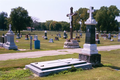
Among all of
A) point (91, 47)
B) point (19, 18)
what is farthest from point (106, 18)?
point (91, 47)

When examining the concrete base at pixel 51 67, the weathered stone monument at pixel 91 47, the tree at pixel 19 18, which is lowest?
the concrete base at pixel 51 67

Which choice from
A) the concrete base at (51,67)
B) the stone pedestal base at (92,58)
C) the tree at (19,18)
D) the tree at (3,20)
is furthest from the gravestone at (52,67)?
the tree at (3,20)

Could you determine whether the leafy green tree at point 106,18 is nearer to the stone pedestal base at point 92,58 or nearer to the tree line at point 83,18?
the tree line at point 83,18

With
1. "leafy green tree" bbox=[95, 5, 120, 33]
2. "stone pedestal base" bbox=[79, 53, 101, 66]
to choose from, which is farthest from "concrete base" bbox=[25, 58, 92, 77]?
"leafy green tree" bbox=[95, 5, 120, 33]

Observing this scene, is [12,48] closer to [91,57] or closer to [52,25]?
[91,57]

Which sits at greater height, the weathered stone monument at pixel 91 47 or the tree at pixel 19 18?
the tree at pixel 19 18

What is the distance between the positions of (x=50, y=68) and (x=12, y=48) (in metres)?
10.0

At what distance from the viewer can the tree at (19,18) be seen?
6025 centimetres

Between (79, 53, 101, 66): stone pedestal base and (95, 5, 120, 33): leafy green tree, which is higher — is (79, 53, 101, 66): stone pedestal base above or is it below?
below

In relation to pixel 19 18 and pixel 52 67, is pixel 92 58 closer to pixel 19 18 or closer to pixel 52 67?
pixel 52 67

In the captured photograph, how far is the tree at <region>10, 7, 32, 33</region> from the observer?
6025 centimetres

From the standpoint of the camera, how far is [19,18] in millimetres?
60688

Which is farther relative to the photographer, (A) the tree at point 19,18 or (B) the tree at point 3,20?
(B) the tree at point 3,20

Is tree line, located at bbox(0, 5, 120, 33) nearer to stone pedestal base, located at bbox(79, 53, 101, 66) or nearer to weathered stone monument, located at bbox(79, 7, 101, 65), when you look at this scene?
weathered stone monument, located at bbox(79, 7, 101, 65)
